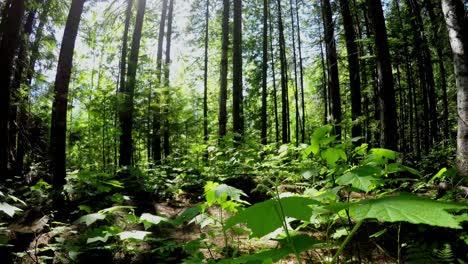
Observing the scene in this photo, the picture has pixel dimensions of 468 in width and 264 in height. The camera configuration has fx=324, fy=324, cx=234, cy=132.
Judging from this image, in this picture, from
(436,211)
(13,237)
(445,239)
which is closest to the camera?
(436,211)

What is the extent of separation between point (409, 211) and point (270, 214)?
0.44m

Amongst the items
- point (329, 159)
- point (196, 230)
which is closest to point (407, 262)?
point (329, 159)

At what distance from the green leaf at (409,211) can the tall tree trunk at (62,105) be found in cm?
561

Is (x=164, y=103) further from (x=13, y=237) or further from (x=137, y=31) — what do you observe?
(x=13, y=237)

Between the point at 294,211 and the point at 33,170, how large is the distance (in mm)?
8181

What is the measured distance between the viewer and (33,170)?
7621 mm

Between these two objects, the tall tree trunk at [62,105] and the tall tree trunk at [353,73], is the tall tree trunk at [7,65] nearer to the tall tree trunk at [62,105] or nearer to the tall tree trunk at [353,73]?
the tall tree trunk at [62,105]

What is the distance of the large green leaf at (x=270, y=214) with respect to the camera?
1062mm

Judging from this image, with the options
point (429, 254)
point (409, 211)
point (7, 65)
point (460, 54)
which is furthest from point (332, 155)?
point (7, 65)

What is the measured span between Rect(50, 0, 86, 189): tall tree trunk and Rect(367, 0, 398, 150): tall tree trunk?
5596 mm

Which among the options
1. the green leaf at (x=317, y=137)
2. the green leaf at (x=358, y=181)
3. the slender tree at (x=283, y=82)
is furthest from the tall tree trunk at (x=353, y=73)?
the slender tree at (x=283, y=82)

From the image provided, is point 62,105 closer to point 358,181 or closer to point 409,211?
point 358,181

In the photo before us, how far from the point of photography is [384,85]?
5.99 metres

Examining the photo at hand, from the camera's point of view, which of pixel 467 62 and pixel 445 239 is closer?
pixel 445 239
